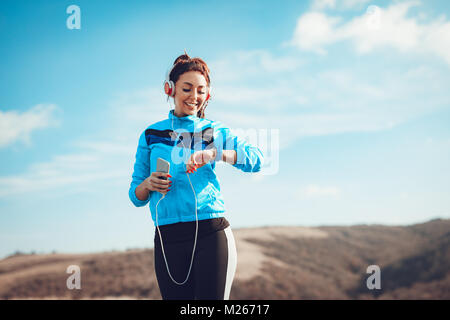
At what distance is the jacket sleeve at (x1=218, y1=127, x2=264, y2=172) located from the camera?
269 cm

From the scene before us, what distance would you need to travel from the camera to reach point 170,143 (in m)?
Result: 2.80

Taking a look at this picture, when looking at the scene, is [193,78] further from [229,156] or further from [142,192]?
[142,192]

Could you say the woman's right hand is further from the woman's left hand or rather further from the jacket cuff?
the jacket cuff

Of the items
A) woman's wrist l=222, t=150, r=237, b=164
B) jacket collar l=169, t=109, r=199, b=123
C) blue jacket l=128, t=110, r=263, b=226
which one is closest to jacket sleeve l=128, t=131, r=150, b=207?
blue jacket l=128, t=110, r=263, b=226

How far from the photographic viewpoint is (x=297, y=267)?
1007 inches

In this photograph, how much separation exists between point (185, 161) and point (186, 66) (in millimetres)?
682

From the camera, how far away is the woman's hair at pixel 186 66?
2861 millimetres

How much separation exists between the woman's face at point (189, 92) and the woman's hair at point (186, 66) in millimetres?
28

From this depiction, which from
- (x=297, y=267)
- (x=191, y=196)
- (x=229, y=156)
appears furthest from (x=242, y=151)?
(x=297, y=267)

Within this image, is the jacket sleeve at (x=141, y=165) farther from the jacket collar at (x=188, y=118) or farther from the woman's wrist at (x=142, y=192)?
the jacket collar at (x=188, y=118)

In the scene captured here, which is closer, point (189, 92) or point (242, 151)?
point (242, 151)

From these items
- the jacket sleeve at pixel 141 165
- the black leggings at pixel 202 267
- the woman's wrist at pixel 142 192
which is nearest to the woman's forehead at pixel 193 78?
the jacket sleeve at pixel 141 165

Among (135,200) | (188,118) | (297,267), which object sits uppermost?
(188,118)

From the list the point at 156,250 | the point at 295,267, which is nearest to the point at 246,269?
the point at 295,267
